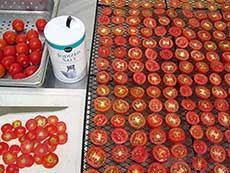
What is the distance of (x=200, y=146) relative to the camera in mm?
785

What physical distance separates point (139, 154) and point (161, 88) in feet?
0.75

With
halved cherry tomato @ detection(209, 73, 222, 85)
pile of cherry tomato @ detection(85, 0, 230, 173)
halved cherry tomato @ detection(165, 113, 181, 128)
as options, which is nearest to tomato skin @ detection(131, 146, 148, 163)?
pile of cherry tomato @ detection(85, 0, 230, 173)

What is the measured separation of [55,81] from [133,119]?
258 millimetres

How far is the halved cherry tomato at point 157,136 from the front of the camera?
0.79 metres

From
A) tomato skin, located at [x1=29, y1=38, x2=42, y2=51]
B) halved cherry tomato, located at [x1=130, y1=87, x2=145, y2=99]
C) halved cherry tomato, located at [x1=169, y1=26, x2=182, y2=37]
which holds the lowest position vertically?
halved cherry tomato, located at [x1=130, y1=87, x2=145, y2=99]

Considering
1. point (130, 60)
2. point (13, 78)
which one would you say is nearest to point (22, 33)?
point (13, 78)

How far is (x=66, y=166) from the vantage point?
29.8 inches

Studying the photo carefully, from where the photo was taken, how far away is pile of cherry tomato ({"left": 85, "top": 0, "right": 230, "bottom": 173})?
772 millimetres

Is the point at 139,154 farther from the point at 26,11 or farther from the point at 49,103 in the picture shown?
the point at 26,11

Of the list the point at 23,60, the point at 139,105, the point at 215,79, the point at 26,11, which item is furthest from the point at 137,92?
the point at 26,11

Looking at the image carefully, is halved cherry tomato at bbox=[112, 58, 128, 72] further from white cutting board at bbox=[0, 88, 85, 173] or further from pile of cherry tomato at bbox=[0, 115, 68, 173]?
pile of cherry tomato at bbox=[0, 115, 68, 173]

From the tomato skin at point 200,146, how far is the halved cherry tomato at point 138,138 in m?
0.13

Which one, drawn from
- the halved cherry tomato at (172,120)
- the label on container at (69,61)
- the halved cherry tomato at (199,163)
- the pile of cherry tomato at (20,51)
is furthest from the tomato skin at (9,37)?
the halved cherry tomato at (199,163)

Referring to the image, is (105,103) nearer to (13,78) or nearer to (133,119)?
(133,119)
